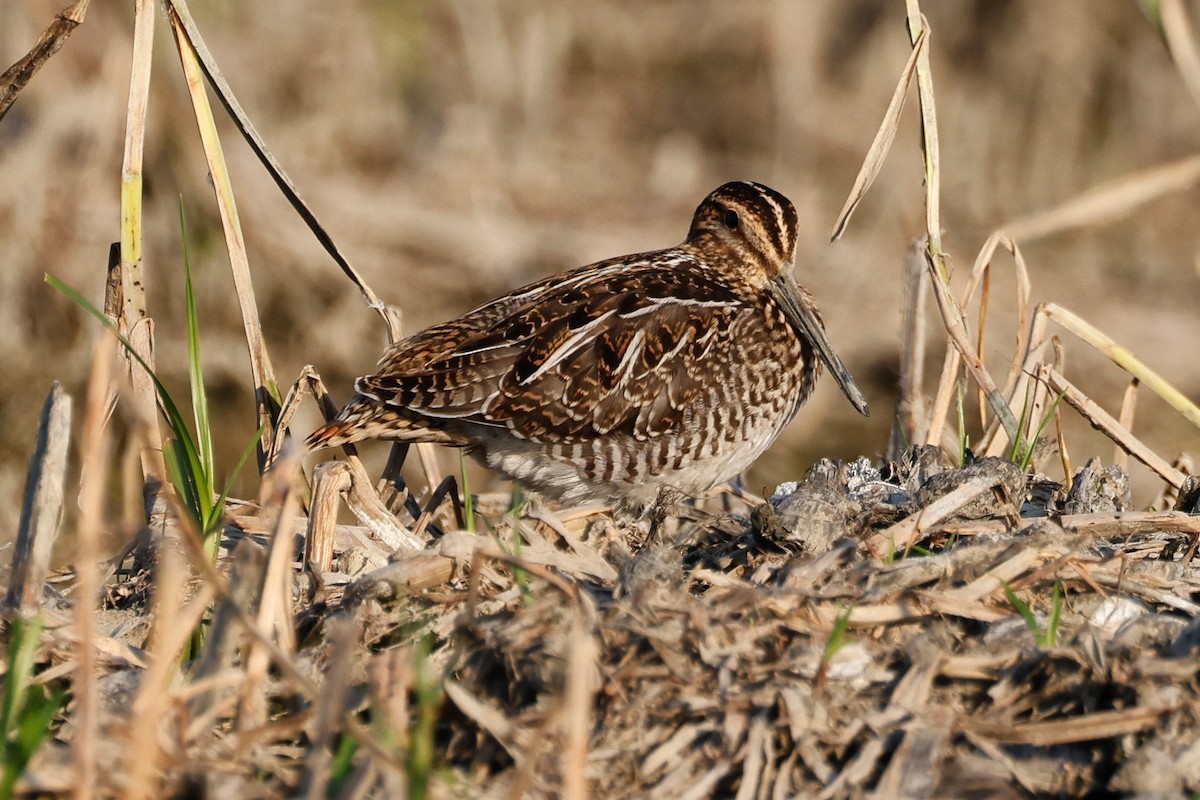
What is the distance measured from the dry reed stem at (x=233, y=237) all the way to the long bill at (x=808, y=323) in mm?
1663

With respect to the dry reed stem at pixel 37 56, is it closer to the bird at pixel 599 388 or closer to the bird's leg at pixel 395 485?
the bird at pixel 599 388

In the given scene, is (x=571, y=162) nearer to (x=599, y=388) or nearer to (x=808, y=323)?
(x=808, y=323)

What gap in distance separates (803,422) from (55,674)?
5333 millimetres

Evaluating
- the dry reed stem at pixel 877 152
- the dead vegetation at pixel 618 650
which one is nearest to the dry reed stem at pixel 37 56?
the dead vegetation at pixel 618 650

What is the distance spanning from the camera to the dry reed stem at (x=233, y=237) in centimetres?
375

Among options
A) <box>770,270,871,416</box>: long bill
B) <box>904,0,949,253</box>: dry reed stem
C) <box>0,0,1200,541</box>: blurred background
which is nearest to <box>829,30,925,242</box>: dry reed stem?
<box>904,0,949,253</box>: dry reed stem

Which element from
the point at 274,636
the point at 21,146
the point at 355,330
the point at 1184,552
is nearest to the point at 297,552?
the point at 274,636

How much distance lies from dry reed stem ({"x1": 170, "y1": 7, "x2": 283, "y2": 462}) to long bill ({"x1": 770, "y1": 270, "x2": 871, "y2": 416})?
166 cm

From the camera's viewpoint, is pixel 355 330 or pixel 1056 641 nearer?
pixel 1056 641

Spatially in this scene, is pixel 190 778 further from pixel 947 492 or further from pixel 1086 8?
pixel 1086 8

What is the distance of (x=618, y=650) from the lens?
2.60 meters

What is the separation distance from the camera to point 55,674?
2.80 metres

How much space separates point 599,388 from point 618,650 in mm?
1618

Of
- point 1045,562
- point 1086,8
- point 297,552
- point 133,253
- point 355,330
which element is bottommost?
point 1045,562
